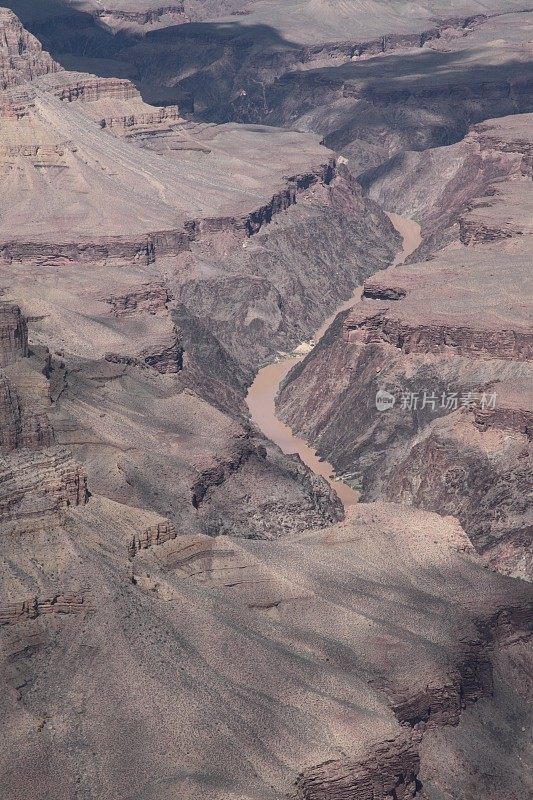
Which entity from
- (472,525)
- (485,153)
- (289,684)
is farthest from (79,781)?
(485,153)

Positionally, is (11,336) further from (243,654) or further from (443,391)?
(243,654)

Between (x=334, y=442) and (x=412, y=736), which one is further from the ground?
(x=412, y=736)

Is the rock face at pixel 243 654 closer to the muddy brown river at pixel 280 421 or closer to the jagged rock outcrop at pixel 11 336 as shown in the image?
the jagged rock outcrop at pixel 11 336

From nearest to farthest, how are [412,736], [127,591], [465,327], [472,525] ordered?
[412,736], [127,591], [472,525], [465,327]

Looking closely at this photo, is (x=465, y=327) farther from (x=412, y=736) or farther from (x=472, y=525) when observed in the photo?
(x=412, y=736)

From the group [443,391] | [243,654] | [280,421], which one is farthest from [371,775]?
[280,421]

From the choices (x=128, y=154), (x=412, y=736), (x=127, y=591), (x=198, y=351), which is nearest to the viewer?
(x=412, y=736)
